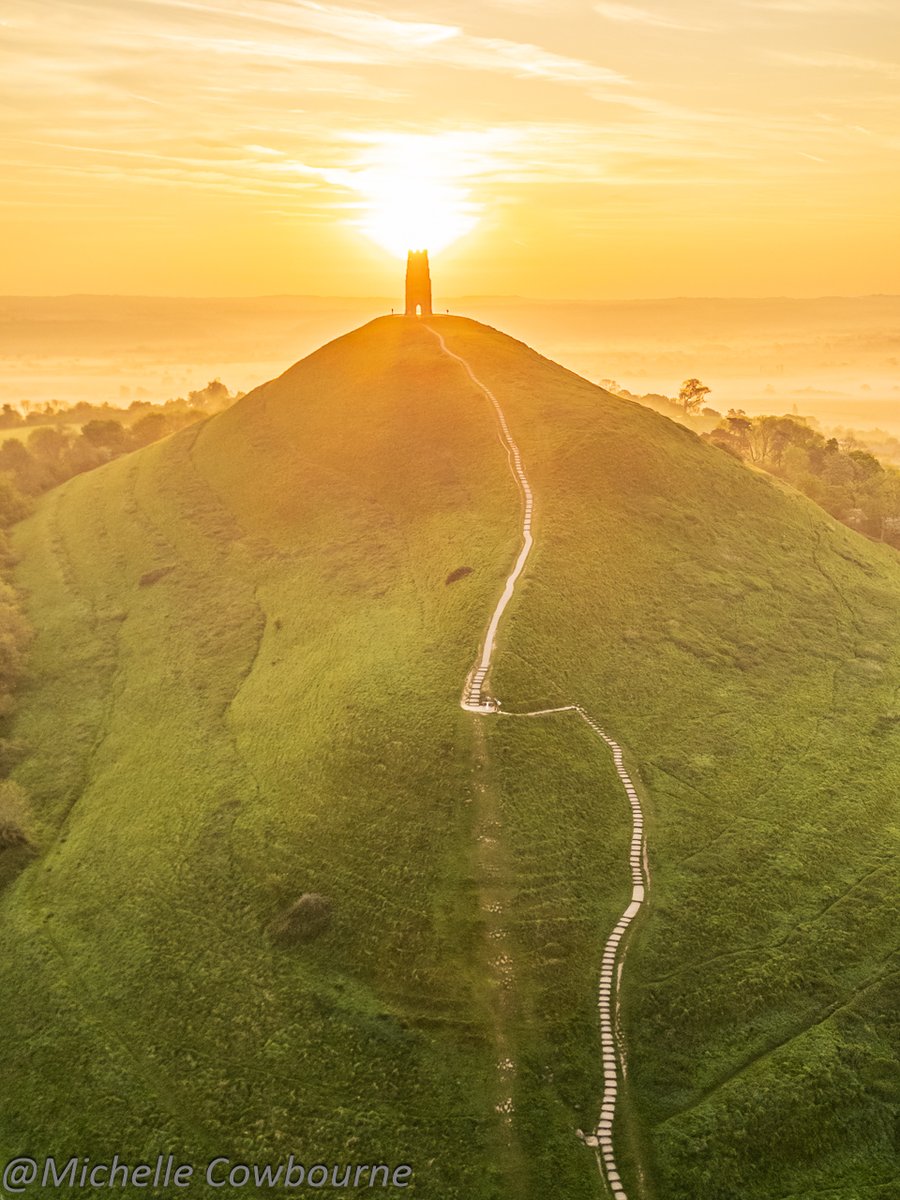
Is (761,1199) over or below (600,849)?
below

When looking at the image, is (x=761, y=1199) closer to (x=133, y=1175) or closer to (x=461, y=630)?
(x=133, y=1175)

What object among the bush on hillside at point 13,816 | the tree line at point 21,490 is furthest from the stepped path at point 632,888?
the tree line at point 21,490

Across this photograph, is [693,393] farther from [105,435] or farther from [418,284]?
[105,435]

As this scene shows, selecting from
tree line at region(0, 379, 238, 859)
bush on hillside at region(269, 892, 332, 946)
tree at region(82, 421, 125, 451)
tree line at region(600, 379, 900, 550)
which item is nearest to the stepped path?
bush on hillside at region(269, 892, 332, 946)

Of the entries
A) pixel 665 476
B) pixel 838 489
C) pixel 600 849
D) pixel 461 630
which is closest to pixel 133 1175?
pixel 600 849

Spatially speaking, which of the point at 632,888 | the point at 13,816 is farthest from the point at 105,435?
the point at 632,888

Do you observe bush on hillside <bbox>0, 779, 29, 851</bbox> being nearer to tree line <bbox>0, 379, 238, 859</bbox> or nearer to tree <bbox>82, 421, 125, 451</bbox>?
tree line <bbox>0, 379, 238, 859</bbox>
